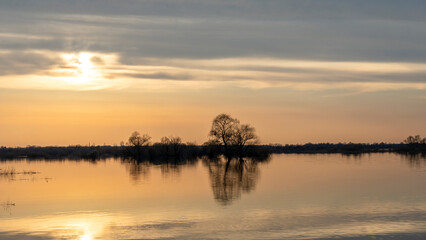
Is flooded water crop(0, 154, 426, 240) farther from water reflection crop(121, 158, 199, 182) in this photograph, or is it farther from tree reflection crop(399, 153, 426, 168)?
tree reflection crop(399, 153, 426, 168)

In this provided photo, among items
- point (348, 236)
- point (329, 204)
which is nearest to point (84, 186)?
point (329, 204)

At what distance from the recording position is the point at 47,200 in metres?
35.2

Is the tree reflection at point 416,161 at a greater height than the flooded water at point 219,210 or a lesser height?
greater

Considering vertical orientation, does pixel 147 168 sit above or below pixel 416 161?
below

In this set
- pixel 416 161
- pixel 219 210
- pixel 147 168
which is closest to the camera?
pixel 219 210

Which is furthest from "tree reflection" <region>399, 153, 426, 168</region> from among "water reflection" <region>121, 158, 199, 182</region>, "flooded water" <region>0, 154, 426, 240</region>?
"water reflection" <region>121, 158, 199, 182</region>

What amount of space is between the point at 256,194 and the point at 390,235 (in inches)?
633

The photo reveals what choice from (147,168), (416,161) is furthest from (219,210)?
(416,161)

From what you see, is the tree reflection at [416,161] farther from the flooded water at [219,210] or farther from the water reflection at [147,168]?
the water reflection at [147,168]

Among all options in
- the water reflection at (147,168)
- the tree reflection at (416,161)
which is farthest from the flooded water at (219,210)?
the tree reflection at (416,161)

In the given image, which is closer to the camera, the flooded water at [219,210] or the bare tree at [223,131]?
the flooded water at [219,210]

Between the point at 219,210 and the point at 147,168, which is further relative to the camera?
the point at 147,168

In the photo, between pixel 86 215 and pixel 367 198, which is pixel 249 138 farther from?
pixel 86 215

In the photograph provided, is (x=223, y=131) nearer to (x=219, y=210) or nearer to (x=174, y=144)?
(x=174, y=144)
